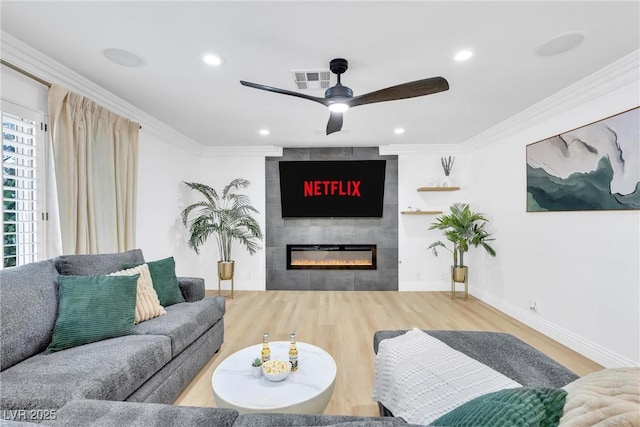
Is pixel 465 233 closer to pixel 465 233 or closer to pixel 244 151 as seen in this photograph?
pixel 465 233

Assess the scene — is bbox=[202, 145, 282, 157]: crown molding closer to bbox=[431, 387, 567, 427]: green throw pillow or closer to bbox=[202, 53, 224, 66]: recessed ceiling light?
bbox=[202, 53, 224, 66]: recessed ceiling light

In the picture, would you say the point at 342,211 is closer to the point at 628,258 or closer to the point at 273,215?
the point at 273,215

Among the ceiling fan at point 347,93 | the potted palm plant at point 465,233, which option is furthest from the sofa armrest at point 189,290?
the potted palm plant at point 465,233

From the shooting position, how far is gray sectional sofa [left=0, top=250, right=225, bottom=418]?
1.30 m

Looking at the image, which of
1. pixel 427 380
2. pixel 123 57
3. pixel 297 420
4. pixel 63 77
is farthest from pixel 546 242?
pixel 63 77

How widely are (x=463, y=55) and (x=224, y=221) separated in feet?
12.8

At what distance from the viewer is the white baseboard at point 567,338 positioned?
93.2 inches

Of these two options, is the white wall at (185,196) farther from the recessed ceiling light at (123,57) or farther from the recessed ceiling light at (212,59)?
the recessed ceiling light at (212,59)

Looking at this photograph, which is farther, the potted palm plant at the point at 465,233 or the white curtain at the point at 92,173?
the potted palm plant at the point at 465,233

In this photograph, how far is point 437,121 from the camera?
368 cm

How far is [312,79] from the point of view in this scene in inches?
96.7

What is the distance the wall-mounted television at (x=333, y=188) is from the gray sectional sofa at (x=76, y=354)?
3.02m

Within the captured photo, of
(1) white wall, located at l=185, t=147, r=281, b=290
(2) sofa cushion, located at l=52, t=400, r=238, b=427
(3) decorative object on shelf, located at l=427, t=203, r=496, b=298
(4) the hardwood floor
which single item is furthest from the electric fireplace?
(2) sofa cushion, located at l=52, t=400, r=238, b=427

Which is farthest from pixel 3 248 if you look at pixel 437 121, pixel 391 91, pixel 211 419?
pixel 437 121
